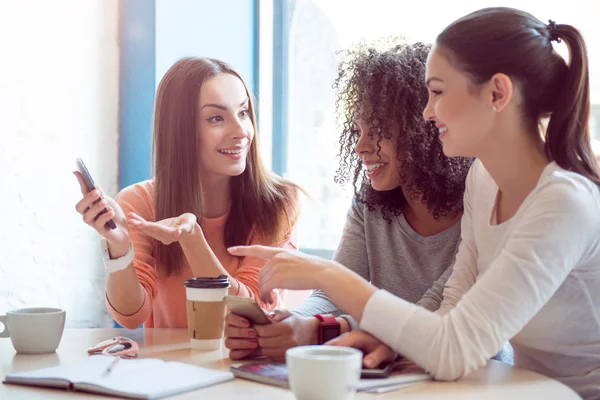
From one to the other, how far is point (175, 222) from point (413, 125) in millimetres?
598

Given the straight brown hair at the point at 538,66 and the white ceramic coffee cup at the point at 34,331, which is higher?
the straight brown hair at the point at 538,66

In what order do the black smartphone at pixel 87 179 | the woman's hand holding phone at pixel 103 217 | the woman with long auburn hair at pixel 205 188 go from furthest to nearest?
the woman with long auburn hair at pixel 205 188 → the woman's hand holding phone at pixel 103 217 → the black smartphone at pixel 87 179

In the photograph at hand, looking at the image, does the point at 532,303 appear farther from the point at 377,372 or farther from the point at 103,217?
the point at 103,217

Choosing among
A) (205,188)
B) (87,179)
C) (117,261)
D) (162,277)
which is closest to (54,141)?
(205,188)

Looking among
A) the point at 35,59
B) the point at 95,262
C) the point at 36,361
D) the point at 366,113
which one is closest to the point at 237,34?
the point at 35,59

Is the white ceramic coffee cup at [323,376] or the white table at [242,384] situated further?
the white table at [242,384]

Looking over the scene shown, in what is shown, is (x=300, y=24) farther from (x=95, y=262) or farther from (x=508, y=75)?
(x=508, y=75)

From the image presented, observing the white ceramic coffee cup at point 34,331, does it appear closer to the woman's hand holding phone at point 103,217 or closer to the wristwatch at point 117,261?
the woman's hand holding phone at point 103,217

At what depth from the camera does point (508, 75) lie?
126 cm

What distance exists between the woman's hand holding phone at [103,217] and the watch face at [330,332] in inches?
21.5

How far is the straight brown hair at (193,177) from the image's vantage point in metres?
2.09

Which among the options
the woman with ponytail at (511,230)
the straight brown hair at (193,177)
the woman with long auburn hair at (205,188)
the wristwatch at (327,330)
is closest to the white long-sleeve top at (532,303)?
the woman with ponytail at (511,230)

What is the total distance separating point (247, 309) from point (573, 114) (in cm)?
67

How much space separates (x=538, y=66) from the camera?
1.27 meters
